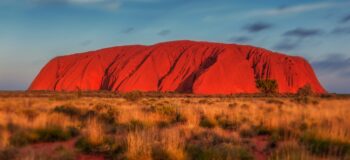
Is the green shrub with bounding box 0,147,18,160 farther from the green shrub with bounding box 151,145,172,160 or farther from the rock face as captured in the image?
the rock face

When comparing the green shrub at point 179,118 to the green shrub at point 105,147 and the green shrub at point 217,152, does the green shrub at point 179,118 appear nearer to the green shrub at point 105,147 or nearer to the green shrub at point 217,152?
the green shrub at point 105,147

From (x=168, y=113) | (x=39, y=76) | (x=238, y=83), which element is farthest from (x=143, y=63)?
(x=168, y=113)

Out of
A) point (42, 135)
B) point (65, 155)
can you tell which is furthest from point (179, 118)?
point (65, 155)

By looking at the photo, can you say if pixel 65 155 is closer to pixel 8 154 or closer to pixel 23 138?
pixel 8 154

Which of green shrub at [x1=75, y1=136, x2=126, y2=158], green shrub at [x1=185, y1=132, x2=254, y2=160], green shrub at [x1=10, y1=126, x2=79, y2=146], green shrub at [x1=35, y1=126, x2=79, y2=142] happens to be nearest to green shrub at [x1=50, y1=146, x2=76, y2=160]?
green shrub at [x1=75, y1=136, x2=126, y2=158]

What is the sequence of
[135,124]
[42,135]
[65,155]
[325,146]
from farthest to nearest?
[135,124], [42,135], [325,146], [65,155]

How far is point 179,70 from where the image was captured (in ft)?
246

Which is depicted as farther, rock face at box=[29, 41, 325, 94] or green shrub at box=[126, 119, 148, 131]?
rock face at box=[29, 41, 325, 94]

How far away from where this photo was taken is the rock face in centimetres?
7169

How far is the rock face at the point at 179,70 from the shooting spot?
71688 millimetres

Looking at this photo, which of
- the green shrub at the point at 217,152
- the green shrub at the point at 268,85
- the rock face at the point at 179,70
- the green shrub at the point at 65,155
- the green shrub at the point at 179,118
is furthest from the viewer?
the rock face at the point at 179,70

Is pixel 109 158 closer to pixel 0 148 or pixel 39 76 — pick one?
pixel 0 148

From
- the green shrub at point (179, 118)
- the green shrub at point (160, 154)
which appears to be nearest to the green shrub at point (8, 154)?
the green shrub at point (160, 154)

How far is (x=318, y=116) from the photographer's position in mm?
12859
